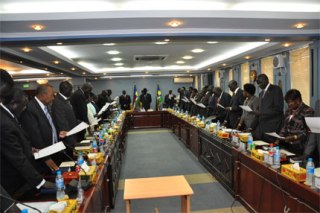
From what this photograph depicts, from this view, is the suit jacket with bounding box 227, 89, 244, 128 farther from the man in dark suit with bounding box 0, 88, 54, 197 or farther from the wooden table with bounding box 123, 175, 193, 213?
the man in dark suit with bounding box 0, 88, 54, 197

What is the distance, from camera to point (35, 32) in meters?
3.19

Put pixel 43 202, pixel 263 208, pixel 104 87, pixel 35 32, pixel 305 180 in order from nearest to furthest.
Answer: pixel 43 202
pixel 305 180
pixel 263 208
pixel 35 32
pixel 104 87

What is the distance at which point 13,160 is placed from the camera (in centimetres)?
165

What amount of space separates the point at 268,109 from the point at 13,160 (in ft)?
10.6

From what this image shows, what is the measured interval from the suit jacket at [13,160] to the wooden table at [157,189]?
73 cm

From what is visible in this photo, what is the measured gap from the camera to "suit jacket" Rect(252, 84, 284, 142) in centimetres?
358

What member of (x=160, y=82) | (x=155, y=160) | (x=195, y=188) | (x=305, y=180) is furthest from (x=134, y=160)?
(x=160, y=82)

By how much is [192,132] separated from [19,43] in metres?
3.78

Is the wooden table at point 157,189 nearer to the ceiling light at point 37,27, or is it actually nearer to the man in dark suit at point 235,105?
the ceiling light at point 37,27

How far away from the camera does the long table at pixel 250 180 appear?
1.93 meters

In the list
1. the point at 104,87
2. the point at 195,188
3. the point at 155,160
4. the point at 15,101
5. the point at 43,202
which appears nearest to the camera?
the point at 43,202

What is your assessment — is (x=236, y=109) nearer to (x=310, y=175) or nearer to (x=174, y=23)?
(x=174, y=23)

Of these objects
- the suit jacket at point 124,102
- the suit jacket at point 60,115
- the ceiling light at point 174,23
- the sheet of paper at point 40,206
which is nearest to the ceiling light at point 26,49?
the suit jacket at point 60,115

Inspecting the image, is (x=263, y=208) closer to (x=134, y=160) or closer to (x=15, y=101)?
(x=15, y=101)
